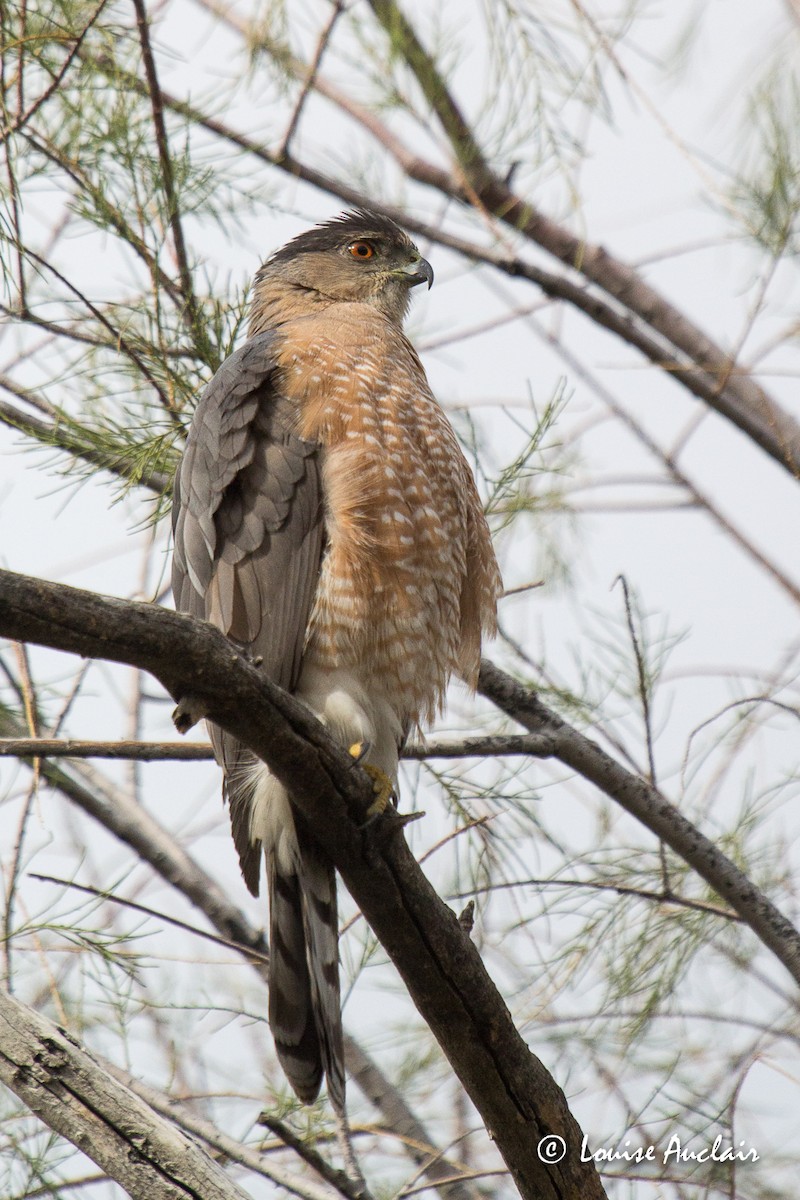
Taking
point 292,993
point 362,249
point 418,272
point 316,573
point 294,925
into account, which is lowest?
point 292,993

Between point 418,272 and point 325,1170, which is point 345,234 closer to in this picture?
point 418,272

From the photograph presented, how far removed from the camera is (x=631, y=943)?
432 cm

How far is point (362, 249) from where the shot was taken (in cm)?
502

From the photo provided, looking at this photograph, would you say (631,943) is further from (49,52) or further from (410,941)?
(49,52)

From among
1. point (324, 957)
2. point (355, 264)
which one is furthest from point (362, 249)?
point (324, 957)

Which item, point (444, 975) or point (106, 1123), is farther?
point (444, 975)

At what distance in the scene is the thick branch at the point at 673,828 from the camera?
3637 mm

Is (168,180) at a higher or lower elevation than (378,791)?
higher

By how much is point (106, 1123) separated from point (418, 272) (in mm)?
3373

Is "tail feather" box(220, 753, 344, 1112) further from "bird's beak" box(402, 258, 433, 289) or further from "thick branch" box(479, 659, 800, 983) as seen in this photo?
"bird's beak" box(402, 258, 433, 289)

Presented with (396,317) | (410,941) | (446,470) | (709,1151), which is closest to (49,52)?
(396,317)

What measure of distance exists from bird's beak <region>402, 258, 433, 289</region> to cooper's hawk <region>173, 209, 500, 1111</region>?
1.06 meters

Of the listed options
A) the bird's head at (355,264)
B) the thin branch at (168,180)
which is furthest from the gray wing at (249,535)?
the bird's head at (355,264)

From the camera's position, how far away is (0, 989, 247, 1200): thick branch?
2611 mm
